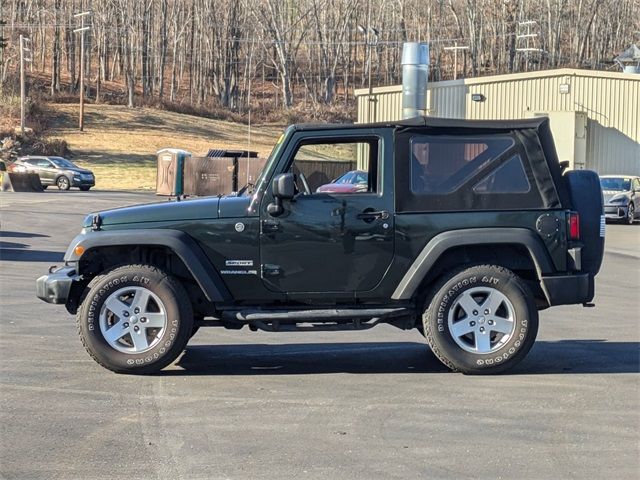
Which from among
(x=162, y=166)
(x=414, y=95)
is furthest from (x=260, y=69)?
(x=414, y=95)

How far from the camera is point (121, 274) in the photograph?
26.7ft

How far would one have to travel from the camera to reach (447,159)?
328 inches

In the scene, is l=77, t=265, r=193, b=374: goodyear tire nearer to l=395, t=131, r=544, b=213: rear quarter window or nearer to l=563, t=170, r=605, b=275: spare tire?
l=395, t=131, r=544, b=213: rear quarter window

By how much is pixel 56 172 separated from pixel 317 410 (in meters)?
42.2

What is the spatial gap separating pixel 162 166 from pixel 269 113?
4181 cm

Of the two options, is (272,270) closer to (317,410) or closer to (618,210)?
(317,410)

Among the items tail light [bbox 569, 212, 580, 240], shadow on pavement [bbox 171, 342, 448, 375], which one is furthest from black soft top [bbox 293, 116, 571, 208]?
shadow on pavement [bbox 171, 342, 448, 375]

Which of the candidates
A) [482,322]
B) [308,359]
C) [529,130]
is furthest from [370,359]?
[529,130]

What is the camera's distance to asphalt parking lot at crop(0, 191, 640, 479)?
18.9ft

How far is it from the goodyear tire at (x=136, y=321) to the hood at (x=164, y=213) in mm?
414

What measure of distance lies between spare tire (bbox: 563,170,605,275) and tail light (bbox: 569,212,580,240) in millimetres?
90

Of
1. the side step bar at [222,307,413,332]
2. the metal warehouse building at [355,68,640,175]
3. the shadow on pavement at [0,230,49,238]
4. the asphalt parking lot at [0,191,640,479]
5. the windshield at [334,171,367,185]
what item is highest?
the metal warehouse building at [355,68,640,175]

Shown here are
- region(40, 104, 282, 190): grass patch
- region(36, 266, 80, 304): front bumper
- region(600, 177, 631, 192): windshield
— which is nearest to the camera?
region(36, 266, 80, 304): front bumper

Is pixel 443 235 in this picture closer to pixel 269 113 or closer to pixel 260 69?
pixel 269 113
